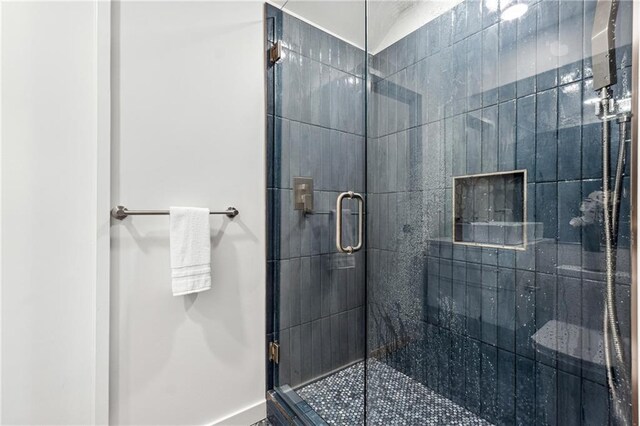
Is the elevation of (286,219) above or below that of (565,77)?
below

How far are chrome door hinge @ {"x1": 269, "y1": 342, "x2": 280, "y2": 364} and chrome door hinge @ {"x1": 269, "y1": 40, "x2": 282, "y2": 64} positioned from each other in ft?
4.94

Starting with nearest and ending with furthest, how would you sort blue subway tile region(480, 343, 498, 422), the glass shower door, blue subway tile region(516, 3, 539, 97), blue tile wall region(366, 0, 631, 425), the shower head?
the shower head
blue tile wall region(366, 0, 631, 425)
blue subway tile region(516, 3, 539, 97)
blue subway tile region(480, 343, 498, 422)
the glass shower door

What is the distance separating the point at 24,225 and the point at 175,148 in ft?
1.92

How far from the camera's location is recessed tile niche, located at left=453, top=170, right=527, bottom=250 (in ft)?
4.19

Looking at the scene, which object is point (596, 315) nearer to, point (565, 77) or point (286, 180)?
point (565, 77)

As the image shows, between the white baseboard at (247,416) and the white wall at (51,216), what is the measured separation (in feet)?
1.79

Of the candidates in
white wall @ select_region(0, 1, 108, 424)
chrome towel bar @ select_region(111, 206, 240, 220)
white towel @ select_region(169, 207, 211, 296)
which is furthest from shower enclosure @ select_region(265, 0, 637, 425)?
white wall @ select_region(0, 1, 108, 424)

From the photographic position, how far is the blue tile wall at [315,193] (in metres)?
1.62

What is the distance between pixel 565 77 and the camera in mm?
1136

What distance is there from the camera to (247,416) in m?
1.54

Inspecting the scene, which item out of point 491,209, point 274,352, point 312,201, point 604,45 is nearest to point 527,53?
point 604,45

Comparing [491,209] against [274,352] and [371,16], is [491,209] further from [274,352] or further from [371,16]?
[274,352]

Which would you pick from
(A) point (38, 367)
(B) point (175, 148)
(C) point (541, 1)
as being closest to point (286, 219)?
(B) point (175, 148)

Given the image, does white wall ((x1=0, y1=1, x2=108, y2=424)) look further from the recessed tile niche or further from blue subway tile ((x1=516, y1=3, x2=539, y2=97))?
blue subway tile ((x1=516, y1=3, x2=539, y2=97))
